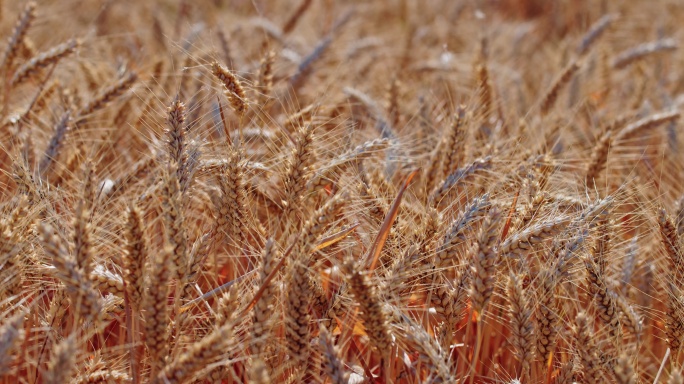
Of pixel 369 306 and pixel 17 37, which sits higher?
pixel 17 37

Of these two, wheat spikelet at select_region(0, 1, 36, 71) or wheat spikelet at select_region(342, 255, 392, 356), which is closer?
wheat spikelet at select_region(342, 255, 392, 356)

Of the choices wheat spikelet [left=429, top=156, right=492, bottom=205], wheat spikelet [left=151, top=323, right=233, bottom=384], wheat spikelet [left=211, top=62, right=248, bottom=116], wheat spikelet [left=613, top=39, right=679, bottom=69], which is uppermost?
wheat spikelet [left=211, top=62, right=248, bottom=116]

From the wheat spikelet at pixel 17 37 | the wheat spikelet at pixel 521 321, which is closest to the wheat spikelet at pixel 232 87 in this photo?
the wheat spikelet at pixel 521 321

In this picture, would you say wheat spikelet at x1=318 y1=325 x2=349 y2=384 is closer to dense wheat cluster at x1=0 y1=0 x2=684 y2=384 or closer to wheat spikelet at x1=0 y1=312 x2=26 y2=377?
dense wheat cluster at x1=0 y1=0 x2=684 y2=384

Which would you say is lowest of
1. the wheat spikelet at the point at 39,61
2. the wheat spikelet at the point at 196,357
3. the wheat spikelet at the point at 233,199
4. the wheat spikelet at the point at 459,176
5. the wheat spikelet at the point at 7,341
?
the wheat spikelet at the point at 459,176

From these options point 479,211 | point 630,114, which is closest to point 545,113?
point 630,114

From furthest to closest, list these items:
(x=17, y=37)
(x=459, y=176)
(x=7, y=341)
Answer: (x=17, y=37)
(x=459, y=176)
(x=7, y=341)

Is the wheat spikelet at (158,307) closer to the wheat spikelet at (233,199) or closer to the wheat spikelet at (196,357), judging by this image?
the wheat spikelet at (196,357)

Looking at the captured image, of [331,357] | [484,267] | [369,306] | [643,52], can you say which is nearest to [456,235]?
[484,267]

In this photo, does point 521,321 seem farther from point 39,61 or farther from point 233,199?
point 39,61

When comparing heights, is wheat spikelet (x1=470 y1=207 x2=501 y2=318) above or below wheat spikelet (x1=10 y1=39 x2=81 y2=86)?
below

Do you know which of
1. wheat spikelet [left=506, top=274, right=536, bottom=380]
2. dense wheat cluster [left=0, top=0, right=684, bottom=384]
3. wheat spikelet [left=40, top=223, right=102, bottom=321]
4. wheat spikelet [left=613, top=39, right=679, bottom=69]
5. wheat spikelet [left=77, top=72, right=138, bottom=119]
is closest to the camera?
wheat spikelet [left=40, top=223, right=102, bottom=321]

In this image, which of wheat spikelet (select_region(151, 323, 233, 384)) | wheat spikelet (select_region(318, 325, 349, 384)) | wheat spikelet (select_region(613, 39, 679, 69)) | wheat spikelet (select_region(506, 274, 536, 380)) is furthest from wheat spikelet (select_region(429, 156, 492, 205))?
wheat spikelet (select_region(613, 39, 679, 69))

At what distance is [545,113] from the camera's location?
10.5ft
